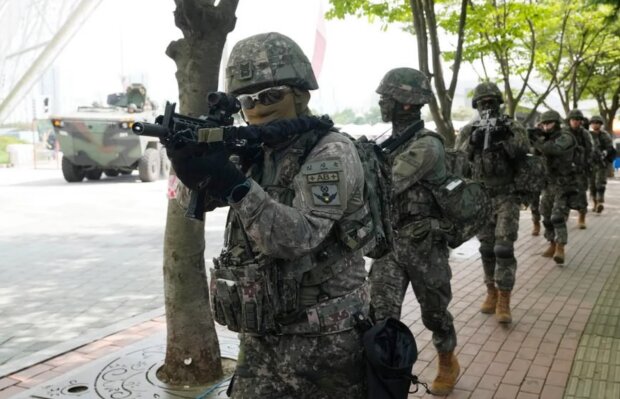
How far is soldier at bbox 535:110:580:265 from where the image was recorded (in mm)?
8719

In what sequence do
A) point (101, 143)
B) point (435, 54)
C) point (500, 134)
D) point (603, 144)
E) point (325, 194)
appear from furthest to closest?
point (101, 143) → point (603, 144) → point (435, 54) → point (500, 134) → point (325, 194)

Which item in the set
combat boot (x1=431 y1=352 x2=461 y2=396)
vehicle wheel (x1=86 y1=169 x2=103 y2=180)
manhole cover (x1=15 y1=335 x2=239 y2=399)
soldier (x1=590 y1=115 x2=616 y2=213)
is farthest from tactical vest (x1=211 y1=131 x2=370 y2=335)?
vehicle wheel (x1=86 y1=169 x2=103 y2=180)

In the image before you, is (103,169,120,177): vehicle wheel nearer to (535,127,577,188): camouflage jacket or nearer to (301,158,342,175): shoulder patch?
(535,127,577,188): camouflage jacket

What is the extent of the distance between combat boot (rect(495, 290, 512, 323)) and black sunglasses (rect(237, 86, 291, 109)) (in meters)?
3.86

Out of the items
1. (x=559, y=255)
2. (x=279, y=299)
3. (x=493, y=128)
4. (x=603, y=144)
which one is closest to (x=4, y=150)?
(x=603, y=144)

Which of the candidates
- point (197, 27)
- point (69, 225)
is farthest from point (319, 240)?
point (69, 225)

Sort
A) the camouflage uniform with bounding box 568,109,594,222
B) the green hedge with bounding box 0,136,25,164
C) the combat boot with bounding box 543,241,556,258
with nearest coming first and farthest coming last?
the combat boot with bounding box 543,241,556,258
the camouflage uniform with bounding box 568,109,594,222
the green hedge with bounding box 0,136,25,164

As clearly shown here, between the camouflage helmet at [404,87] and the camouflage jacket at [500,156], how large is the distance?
1979 millimetres

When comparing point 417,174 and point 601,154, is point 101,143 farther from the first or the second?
point 417,174

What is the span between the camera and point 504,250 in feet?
18.1

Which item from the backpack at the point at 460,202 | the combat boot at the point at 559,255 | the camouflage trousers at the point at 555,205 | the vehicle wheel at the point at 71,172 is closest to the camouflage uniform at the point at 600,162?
the camouflage trousers at the point at 555,205

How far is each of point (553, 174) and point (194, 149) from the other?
26.4ft

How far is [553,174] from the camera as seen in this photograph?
9.02 m

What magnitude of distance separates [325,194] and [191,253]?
6.92 ft
